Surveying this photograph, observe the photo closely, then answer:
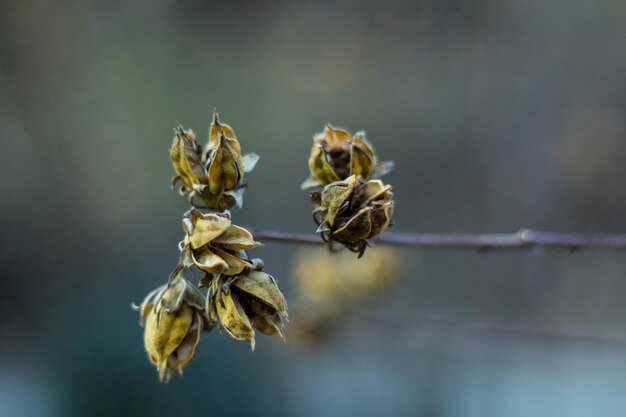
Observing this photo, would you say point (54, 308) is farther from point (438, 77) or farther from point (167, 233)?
point (438, 77)

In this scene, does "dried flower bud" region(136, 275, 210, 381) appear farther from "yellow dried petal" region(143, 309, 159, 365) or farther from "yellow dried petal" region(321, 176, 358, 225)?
"yellow dried petal" region(321, 176, 358, 225)

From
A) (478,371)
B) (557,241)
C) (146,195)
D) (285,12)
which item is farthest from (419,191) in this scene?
(557,241)

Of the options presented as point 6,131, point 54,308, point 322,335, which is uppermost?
point 6,131

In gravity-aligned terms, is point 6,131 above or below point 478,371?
above

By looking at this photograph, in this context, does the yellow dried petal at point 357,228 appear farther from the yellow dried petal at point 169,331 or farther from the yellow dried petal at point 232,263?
the yellow dried petal at point 169,331

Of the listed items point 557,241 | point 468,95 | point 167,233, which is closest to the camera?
point 557,241

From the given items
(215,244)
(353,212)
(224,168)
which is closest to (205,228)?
(215,244)
